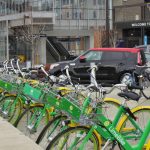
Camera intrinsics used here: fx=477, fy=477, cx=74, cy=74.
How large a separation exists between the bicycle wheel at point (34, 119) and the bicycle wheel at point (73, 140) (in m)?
1.68

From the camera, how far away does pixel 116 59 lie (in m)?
19.2

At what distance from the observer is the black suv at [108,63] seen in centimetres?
1892

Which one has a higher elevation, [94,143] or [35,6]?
[35,6]

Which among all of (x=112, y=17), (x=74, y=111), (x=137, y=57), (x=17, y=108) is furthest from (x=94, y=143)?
(x=112, y=17)

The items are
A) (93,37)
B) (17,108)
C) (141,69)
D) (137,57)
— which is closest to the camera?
(17,108)

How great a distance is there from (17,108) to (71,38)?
49500 mm

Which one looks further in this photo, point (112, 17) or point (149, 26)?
point (112, 17)

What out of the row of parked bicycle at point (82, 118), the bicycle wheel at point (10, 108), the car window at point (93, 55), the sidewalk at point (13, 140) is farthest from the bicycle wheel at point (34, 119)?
the car window at point (93, 55)

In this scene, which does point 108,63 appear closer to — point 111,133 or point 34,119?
point 34,119

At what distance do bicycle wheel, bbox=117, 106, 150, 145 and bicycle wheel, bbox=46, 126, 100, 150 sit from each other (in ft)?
1.92

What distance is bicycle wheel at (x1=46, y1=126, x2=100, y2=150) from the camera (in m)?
5.41

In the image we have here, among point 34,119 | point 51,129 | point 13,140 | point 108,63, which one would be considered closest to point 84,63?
point 108,63

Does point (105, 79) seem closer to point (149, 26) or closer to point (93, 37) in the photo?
point (93, 37)

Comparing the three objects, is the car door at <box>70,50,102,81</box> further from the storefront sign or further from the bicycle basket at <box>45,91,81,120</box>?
the storefront sign
